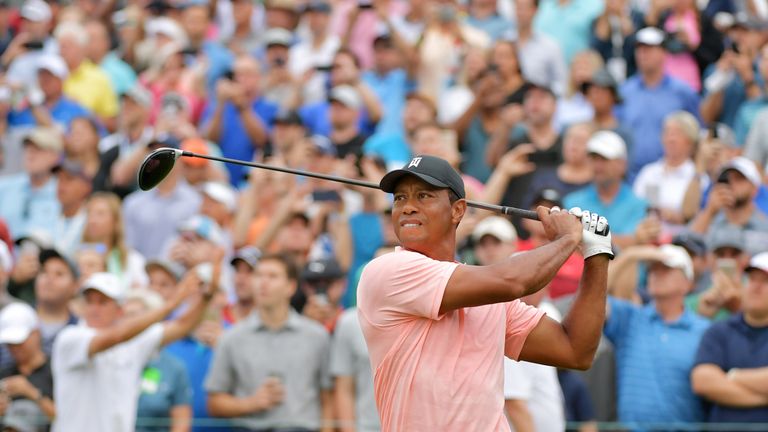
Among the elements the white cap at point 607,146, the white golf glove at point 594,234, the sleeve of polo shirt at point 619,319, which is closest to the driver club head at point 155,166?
the white golf glove at point 594,234

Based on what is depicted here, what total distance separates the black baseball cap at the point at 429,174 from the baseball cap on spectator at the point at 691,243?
526 cm

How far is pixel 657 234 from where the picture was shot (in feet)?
36.0

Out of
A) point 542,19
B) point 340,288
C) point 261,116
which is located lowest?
point 340,288

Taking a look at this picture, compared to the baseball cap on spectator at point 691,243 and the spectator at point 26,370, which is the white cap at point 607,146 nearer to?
the baseball cap on spectator at point 691,243

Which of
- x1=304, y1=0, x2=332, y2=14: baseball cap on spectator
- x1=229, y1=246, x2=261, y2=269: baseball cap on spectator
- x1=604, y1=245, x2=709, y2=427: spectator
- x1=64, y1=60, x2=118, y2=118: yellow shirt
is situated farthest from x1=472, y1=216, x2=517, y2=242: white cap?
x1=64, y1=60, x2=118, y2=118: yellow shirt

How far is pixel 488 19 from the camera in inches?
626

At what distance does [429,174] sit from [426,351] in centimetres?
68

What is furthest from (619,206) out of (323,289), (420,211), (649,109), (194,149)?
(420,211)

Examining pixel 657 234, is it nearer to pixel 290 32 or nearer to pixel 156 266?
pixel 156 266

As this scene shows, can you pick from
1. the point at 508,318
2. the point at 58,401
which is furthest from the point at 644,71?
the point at 508,318

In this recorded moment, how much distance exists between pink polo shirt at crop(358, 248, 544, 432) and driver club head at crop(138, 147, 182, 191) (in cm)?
126

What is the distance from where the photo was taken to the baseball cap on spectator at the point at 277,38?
1545cm

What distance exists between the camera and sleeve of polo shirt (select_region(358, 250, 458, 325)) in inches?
230

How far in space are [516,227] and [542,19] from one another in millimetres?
4339
